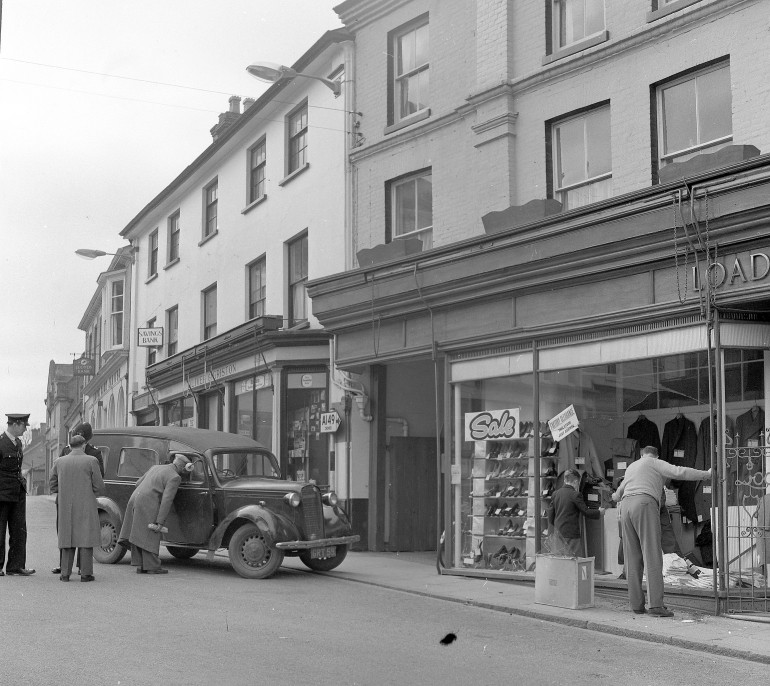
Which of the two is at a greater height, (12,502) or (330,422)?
(330,422)

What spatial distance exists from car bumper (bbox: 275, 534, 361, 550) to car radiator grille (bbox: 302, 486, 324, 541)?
0.11 m

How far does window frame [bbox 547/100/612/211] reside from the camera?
47.0ft

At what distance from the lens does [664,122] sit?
1351 centimetres

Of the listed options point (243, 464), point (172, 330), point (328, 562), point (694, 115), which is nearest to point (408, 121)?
point (694, 115)

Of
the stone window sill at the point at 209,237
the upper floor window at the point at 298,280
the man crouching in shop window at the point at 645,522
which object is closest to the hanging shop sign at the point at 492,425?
the man crouching in shop window at the point at 645,522

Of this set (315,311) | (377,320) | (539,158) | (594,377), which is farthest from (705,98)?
(315,311)

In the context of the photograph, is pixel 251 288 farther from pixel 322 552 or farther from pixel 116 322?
pixel 116 322

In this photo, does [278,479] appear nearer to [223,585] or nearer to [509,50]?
[223,585]

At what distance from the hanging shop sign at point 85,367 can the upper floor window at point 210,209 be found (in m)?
20.8

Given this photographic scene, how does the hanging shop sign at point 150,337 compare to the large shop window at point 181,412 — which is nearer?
the large shop window at point 181,412

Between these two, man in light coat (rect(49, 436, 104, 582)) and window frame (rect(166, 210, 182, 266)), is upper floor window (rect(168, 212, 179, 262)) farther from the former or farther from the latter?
man in light coat (rect(49, 436, 104, 582))

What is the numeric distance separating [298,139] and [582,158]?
8.49 meters

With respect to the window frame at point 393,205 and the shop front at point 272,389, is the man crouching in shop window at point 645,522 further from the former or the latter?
the shop front at point 272,389

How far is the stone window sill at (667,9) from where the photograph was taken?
43.4 ft
